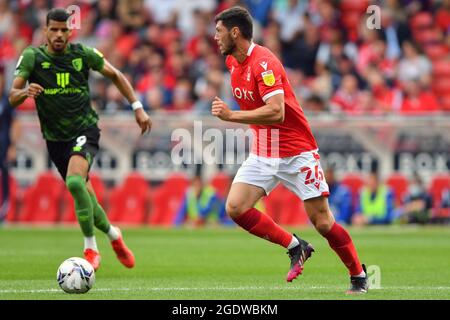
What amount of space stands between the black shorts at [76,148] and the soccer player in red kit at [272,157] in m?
2.17

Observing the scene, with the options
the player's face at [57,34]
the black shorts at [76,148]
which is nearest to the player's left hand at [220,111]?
the black shorts at [76,148]

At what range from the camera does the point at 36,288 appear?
10078 millimetres

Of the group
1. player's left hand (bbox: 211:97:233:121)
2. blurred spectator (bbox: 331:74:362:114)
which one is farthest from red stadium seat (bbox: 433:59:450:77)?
player's left hand (bbox: 211:97:233:121)

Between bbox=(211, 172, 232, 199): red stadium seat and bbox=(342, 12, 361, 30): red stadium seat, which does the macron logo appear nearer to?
bbox=(211, 172, 232, 199): red stadium seat

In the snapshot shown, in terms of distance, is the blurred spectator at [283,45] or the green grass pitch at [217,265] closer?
the green grass pitch at [217,265]

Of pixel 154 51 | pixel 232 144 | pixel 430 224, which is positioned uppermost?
pixel 154 51

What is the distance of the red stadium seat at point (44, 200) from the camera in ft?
74.2

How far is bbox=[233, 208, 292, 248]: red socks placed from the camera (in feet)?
33.3

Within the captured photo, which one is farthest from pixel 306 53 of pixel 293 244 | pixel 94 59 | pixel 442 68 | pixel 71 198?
pixel 293 244

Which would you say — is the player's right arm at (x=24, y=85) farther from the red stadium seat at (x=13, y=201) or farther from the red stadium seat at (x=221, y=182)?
the red stadium seat at (x=13, y=201)

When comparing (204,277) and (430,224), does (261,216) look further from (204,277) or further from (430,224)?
(430,224)

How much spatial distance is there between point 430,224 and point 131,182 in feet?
19.5

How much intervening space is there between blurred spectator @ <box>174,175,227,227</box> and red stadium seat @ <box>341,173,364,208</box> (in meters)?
2.50

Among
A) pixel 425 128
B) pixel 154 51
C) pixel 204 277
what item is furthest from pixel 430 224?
pixel 204 277
